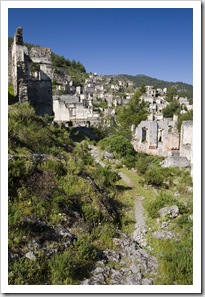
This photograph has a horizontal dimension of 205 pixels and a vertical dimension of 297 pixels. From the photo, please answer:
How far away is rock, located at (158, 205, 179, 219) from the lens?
802cm

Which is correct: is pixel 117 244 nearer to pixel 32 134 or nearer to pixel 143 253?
pixel 143 253

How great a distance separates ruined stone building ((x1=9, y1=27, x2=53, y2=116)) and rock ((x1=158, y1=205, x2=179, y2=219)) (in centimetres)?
822

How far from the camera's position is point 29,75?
49.7 feet

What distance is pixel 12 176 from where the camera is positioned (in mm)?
6012

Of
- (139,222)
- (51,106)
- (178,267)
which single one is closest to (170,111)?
(51,106)

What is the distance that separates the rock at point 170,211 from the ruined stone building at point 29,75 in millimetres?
8223

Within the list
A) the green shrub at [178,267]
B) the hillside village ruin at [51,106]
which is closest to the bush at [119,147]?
the hillside village ruin at [51,106]

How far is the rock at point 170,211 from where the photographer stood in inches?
316

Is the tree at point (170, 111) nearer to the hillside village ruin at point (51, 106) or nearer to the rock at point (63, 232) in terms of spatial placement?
the hillside village ruin at point (51, 106)

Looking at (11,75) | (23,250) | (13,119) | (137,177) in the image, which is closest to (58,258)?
(23,250)

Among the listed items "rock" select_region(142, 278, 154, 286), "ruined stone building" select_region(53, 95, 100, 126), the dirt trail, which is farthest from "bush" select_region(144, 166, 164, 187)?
"ruined stone building" select_region(53, 95, 100, 126)

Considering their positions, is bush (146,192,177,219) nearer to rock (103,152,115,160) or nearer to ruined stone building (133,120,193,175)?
rock (103,152,115,160)

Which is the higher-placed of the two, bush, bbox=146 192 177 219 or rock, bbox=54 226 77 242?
rock, bbox=54 226 77 242

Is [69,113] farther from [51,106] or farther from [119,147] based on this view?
[119,147]
